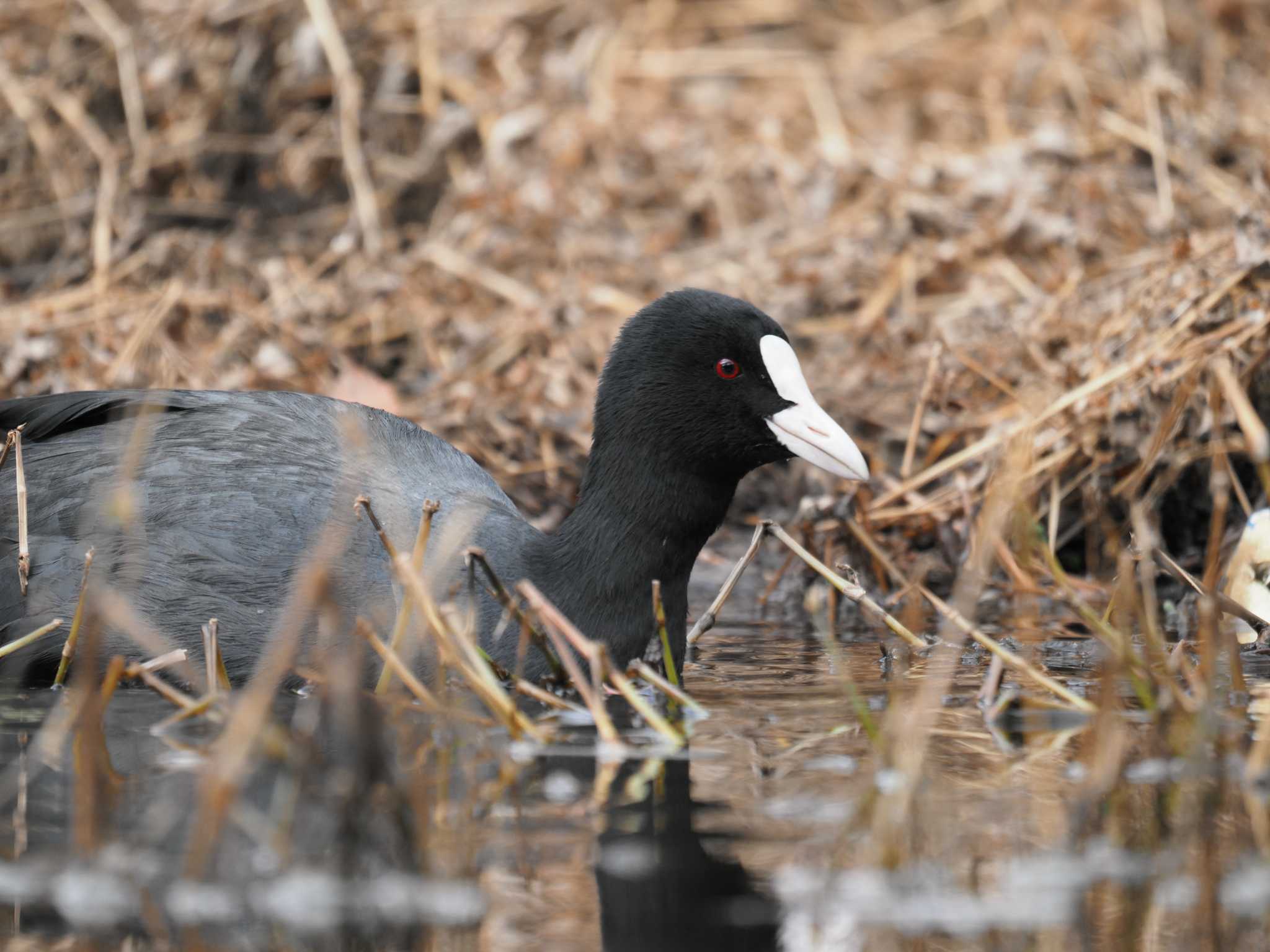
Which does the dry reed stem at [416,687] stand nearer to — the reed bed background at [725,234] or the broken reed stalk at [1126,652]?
the reed bed background at [725,234]

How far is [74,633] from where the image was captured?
3238 mm

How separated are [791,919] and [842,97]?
22.2 ft

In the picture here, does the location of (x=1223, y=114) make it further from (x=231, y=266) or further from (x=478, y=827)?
(x=478, y=827)

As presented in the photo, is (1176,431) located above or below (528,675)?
above

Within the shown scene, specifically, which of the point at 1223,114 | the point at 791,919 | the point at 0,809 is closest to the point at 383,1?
the point at 1223,114

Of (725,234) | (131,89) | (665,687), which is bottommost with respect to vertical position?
(665,687)

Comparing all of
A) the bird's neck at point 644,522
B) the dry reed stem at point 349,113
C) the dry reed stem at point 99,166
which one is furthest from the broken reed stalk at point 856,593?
the dry reed stem at point 99,166

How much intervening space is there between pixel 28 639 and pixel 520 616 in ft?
3.07

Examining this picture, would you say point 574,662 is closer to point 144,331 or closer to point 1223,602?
point 1223,602

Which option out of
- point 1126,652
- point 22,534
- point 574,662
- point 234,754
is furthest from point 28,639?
point 1126,652

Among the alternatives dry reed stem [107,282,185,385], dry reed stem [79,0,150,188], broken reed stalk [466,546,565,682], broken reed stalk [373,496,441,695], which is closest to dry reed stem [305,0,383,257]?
dry reed stem [79,0,150,188]

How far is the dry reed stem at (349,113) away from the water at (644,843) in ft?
13.1

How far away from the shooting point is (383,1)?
23.5 feet

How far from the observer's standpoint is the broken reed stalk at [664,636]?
3.17 metres
